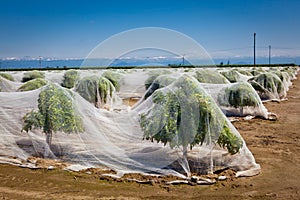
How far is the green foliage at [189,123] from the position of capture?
4.83 meters

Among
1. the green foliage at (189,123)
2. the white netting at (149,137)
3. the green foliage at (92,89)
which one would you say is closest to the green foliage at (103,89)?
the green foliage at (92,89)

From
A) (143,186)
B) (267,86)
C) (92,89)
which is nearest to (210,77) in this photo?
(267,86)

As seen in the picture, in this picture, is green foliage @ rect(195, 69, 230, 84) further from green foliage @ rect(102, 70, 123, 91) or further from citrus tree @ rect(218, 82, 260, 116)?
green foliage @ rect(102, 70, 123, 91)

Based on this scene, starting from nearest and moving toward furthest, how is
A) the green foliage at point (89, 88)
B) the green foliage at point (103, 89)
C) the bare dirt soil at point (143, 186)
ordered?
the bare dirt soil at point (143, 186)
the green foliage at point (89, 88)
the green foliage at point (103, 89)

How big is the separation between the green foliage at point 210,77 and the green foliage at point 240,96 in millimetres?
3418

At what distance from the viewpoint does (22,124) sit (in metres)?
6.05

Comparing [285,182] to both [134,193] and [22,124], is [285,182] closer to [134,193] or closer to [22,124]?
[134,193]

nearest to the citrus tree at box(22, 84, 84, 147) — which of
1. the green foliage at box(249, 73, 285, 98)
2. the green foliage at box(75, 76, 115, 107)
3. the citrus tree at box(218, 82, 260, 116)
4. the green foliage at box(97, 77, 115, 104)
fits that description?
the green foliage at box(75, 76, 115, 107)

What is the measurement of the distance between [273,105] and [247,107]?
2.99 metres

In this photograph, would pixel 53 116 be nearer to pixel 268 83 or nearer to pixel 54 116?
pixel 54 116

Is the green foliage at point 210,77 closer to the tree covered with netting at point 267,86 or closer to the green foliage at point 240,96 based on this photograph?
the tree covered with netting at point 267,86

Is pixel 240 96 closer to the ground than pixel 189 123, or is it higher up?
higher up

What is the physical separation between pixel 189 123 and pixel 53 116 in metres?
2.47

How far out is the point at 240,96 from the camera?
948 centimetres
